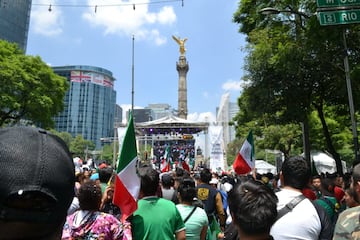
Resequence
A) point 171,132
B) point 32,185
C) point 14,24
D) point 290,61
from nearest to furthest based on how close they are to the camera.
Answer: point 32,185 → point 290,61 → point 14,24 → point 171,132

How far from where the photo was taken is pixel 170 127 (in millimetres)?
43562

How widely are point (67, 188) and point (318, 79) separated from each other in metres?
14.9

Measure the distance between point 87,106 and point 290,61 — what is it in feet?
371

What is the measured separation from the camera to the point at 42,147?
100 centimetres

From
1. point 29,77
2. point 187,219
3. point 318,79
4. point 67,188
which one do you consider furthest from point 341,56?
point 29,77

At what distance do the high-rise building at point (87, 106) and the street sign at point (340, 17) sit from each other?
11559 centimetres

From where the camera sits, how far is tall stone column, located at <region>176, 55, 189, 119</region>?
55.0 metres

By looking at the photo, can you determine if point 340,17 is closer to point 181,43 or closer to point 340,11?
point 340,11

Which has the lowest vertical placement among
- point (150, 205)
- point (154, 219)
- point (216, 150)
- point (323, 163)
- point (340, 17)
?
point (154, 219)

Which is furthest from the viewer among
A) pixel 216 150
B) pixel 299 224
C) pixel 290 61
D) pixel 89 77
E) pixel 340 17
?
pixel 89 77

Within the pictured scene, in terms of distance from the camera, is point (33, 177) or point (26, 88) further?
point (26, 88)

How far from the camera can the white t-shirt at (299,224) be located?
103 inches

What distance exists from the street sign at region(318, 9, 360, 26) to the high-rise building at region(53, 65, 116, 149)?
115595mm

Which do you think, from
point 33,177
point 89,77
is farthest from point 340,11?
point 89,77
